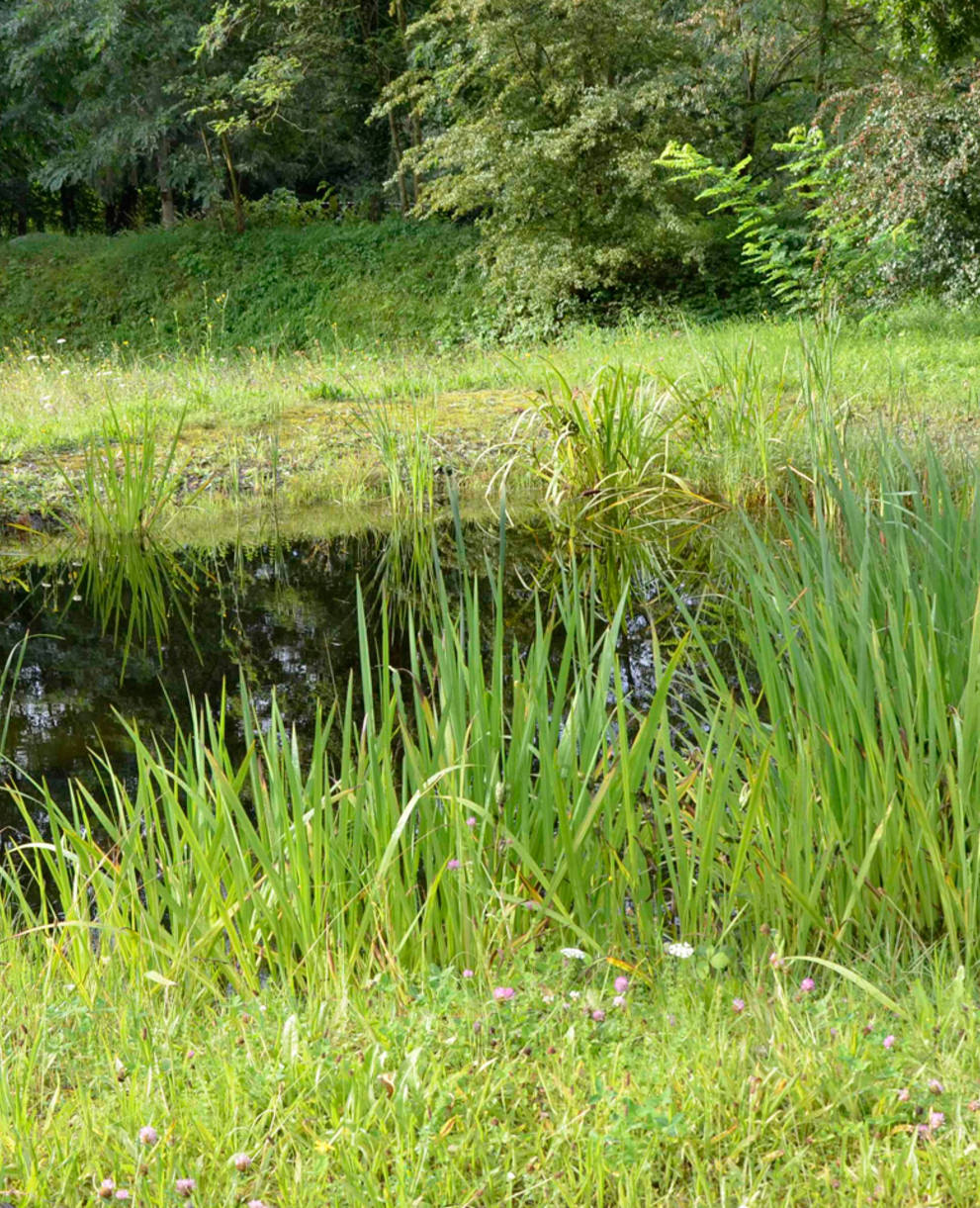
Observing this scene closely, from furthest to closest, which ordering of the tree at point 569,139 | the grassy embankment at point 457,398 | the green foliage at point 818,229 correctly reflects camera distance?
1. the tree at point 569,139
2. the green foliage at point 818,229
3. the grassy embankment at point 457,398

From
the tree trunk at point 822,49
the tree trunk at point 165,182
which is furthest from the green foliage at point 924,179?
the tree trunk at point 165,182

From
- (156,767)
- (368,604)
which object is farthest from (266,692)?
(156,767)

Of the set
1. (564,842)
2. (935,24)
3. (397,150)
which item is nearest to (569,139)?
(935,24)

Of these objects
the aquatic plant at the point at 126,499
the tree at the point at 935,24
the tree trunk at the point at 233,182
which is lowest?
the aquatic plant at the point at 126,499

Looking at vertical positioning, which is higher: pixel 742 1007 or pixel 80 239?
pixel 80 239

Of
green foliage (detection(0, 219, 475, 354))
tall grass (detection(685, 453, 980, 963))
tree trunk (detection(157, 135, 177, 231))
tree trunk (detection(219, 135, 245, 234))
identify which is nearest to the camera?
tall grass (detection(685, 453, 980, 963))

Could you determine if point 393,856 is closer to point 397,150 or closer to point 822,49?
point 822,49

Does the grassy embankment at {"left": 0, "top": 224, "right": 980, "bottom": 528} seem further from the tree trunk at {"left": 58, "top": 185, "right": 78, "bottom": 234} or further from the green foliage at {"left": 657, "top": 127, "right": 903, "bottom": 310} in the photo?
the tree trunk at {"left": 58, "top": 185, "right": 78, "bottom": 234}

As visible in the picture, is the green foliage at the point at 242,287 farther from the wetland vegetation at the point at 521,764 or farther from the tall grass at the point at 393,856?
the tall grass at the point at 393,856

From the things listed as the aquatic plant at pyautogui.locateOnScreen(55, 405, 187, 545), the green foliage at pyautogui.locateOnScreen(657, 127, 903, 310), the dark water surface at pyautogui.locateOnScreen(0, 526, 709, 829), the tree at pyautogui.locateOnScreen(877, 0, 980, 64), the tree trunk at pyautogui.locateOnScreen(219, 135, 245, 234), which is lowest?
the dark water surface at pyautogui.locateOnScreen(0, 526, 709, 829)

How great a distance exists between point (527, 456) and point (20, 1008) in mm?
6078

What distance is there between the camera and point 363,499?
719cm

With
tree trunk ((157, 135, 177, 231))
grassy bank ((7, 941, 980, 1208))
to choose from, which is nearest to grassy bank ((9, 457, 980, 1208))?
grassy bank ((7, 941, 980, 1208))

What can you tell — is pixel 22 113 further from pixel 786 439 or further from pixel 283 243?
pixel 786 439
